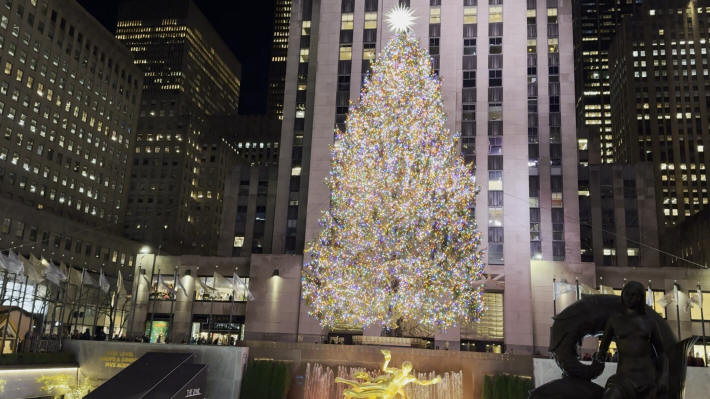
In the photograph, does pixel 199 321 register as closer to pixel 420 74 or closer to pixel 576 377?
pixel 420 74

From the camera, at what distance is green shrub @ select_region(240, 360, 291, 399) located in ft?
98.8

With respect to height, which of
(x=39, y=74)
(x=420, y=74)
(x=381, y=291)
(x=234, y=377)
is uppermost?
(x=39, y=74)

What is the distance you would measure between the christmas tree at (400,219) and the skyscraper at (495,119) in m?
11.1

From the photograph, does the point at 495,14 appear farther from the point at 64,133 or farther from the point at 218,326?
the point at 64,133

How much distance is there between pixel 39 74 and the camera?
347ft

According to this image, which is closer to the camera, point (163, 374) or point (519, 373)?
point (163, 374)

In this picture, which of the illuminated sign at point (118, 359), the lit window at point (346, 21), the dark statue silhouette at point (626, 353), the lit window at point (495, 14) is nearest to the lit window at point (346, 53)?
the lit window at point (346, 21)

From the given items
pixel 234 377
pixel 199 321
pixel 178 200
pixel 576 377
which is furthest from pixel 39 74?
pixel 576 377

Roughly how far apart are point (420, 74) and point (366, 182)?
9.28 m

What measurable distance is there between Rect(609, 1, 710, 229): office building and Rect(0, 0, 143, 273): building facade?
381 ft

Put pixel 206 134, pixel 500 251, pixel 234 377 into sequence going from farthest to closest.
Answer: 1. pixel 206 134
2. pixel 500 251
3. pixel 234 377

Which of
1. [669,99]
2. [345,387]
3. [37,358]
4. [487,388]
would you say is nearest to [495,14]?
[487,388]

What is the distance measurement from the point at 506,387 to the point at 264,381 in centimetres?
1154

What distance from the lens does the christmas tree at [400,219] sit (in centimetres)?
3812
